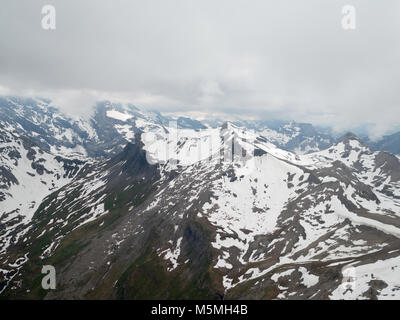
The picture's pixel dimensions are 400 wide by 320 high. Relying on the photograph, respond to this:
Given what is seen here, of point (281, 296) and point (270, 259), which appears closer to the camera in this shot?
point (281, 296)

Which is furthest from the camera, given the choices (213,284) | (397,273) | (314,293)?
(213,284)
